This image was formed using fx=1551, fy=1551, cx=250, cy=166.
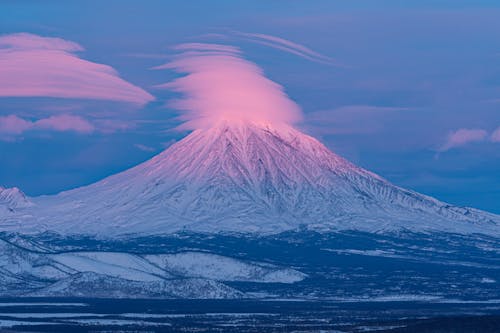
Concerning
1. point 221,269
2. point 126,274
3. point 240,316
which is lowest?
point 240,316

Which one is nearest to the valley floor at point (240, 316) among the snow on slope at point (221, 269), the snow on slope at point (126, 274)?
the snow on slope at point (126, 274)

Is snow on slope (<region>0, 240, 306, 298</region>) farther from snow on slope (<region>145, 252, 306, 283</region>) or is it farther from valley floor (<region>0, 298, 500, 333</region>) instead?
valley floor (<region>0, 298, 500, 333</region>)

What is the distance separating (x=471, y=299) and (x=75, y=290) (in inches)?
1575

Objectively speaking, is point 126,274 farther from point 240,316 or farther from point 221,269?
point 240,316

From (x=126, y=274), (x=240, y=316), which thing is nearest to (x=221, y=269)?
(x=126, y=274)

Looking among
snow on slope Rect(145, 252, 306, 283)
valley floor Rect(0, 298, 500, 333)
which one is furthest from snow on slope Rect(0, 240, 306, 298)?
valley floor Rect(0, 298, 500, 333)

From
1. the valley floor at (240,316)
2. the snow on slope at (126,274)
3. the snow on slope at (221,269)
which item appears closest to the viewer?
the valley floor at (240,316)

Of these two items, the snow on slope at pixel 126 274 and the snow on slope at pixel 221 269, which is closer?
the snow on slope at pixel 126 274

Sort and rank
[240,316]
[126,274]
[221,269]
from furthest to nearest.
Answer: [221,269] < [126,274] < [240,316]

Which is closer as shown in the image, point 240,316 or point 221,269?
point 240,316

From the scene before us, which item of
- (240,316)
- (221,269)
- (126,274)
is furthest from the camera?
(221,269)

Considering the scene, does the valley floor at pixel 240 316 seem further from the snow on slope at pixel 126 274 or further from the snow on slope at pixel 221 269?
the snow on slope at pixel 221 269

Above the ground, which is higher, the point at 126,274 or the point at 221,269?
the point at 221,269

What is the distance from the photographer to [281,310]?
135 meters
